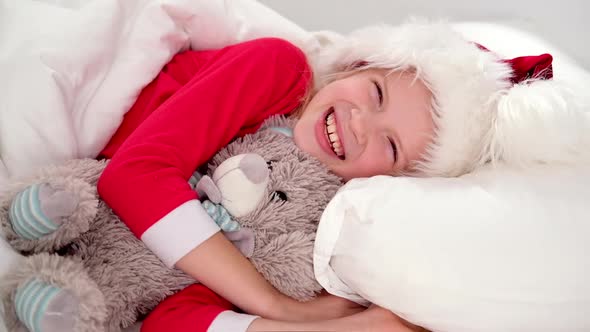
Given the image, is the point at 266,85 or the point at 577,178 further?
the point at 266,85

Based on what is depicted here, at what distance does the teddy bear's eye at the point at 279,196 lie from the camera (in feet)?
2.83

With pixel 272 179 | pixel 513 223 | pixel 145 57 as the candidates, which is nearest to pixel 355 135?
pixel 272 179

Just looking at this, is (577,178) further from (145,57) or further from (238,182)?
(145,57)

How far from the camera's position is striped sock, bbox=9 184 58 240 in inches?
29.3

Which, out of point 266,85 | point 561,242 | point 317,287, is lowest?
point 317,287

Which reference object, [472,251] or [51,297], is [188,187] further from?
[472,251]

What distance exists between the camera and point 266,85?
3.15 feet

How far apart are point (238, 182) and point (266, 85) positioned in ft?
0.68

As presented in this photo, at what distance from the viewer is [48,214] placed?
0.75 m

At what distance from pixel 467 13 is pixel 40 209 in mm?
1165

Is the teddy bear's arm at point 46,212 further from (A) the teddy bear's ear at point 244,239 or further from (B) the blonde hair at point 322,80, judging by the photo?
(B) the blonde hair at point 322,80

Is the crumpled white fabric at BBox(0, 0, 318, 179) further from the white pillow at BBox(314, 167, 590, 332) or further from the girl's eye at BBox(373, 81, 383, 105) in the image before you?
the white pillow at BBox(314, 167, 590, 332)

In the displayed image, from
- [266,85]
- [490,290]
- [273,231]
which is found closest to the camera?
[490,290]

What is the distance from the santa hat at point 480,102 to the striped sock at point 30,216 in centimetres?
56
